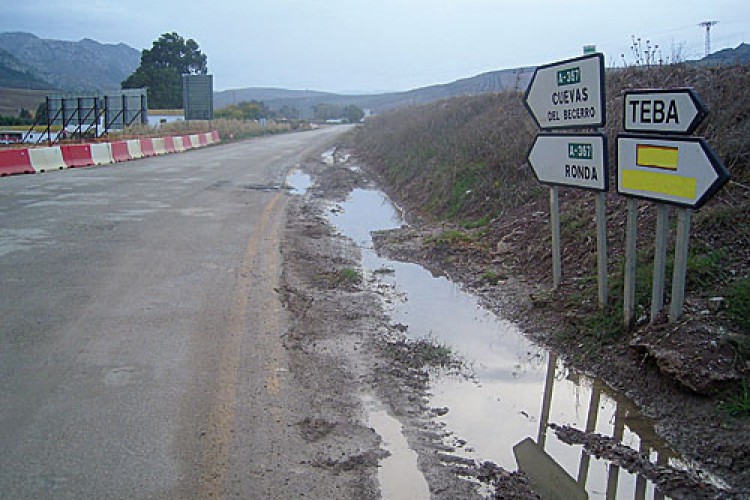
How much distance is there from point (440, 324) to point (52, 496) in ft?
14.5

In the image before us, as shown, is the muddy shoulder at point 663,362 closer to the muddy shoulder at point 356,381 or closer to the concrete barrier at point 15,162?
the muddy shoulder at point 356,381

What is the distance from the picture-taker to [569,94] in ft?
23.1

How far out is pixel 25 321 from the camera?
22.0ft

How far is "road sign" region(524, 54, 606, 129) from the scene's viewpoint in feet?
21.8

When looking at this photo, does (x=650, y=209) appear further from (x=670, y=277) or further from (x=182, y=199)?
(x=182, y=199)

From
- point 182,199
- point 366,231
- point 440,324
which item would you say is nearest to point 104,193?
point 182,199

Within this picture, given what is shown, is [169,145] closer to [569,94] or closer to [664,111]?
[569,94]

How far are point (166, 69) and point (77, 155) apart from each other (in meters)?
64.5

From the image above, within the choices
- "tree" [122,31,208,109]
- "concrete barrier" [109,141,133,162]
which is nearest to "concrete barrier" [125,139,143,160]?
"concrete barrier" [109,141,133,162]

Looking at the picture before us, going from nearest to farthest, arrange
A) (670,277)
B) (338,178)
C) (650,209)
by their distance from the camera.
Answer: (670,277)
(650,209)
(338,178)

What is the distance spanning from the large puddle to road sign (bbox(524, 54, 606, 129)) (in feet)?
7.03

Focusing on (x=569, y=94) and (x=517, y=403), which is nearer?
(x=517, y=403)

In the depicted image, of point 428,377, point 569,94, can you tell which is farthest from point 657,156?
point 428,377

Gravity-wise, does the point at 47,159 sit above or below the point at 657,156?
below
